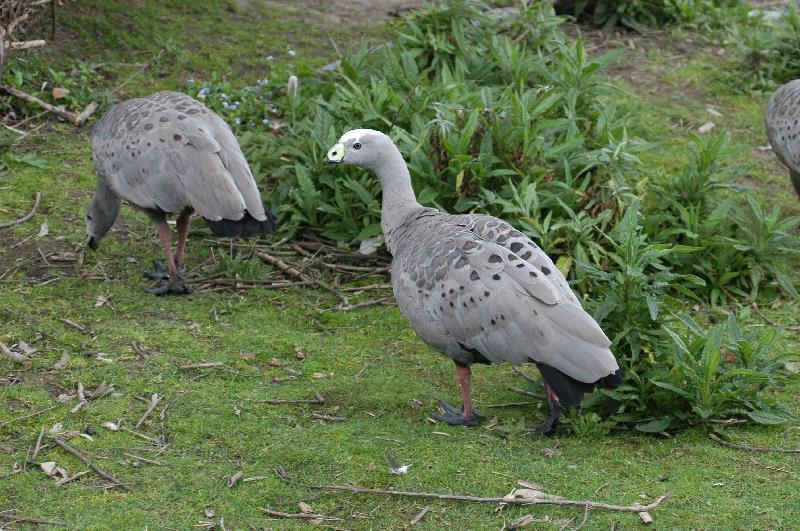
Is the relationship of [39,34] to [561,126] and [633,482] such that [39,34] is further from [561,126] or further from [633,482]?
[633,482]

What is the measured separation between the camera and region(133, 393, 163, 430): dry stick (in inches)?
211

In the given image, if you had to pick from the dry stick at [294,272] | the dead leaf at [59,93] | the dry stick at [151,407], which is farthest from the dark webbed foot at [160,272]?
the dead leaf at [59,93]

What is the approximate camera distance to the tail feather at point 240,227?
260 inches

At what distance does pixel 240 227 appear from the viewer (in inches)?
262

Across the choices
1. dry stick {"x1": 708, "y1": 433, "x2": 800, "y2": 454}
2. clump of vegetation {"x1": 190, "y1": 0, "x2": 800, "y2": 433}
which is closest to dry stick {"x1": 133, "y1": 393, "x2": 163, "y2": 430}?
clump of vegetation {"x1": 190, "y1": 0, "x2": 800, "y2": 433}

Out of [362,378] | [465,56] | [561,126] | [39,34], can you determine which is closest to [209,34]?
[39,34]

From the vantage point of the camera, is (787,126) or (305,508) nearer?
(305,508)

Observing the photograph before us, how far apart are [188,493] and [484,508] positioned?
1.34 meters

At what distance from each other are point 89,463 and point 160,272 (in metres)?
2.50

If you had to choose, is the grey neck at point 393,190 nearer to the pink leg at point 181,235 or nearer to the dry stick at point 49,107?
the pink leg at point 181,235

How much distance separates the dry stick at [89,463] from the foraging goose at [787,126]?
5.93 meters

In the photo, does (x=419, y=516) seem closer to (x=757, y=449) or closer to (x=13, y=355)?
(x=757, y=449)

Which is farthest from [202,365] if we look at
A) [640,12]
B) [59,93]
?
[640,12]

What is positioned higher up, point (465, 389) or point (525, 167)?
point (525, 167)
